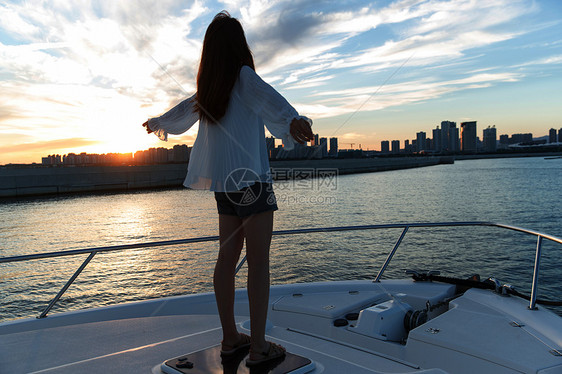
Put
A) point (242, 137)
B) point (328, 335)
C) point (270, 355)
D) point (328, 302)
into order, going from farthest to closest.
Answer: point (328, 302) → point (328, 335) → point (270, 355) → point (242, 137)

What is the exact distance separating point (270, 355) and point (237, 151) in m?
0.96

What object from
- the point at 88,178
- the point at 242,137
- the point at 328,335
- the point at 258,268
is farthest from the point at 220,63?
the point at 88,178

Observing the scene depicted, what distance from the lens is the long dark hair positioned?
1746 mm

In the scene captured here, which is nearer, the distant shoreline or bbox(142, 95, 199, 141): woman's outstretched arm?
bbox(142, 95, 199, 141): woman's outstretched arm

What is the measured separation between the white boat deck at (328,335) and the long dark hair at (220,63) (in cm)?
124

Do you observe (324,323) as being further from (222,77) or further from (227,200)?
(222,77)

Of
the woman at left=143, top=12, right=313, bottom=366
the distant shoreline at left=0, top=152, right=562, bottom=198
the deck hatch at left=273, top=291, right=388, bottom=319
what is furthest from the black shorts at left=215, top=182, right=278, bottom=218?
the distant shoreline at left=0, top=152, right=562, bottom=198

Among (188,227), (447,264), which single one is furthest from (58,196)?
(447,264)

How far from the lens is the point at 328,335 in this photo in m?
2.39

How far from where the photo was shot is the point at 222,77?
68.6 inches

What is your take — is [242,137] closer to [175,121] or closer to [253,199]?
[253,199]

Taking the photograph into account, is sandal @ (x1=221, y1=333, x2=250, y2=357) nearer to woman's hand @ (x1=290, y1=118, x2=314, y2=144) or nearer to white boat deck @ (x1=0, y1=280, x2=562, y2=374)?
white boat deck @ (x1=0, y1=280, x2=562, y2=374)

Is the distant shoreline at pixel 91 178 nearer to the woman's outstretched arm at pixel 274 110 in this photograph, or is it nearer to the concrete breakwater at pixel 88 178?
the concrete breakwater at pixel 88 178

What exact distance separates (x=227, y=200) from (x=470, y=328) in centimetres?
143
